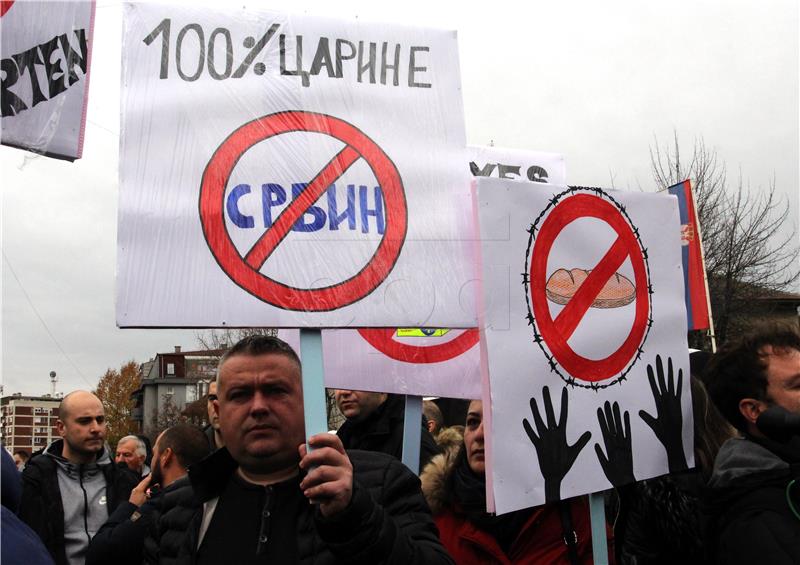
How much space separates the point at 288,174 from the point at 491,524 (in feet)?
4.93

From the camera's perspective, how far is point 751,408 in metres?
2.82

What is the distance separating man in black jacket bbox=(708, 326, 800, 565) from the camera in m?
2.39

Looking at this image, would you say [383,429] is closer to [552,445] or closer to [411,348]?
[411,348]

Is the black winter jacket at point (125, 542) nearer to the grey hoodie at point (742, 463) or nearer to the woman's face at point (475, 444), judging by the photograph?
the woman's face at point (475, 444)

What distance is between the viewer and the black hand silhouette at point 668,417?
320 cm

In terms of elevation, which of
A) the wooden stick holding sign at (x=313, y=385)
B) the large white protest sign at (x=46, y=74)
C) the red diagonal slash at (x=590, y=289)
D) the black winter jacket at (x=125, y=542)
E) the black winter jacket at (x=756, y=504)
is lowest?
the black winter jacket at (x=125, y=542)

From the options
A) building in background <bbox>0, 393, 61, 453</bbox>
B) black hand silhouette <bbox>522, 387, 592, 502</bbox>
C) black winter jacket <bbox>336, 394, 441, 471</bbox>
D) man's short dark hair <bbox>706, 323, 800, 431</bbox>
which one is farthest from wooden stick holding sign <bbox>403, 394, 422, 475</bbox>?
building in background <bbox>0, 393, 61, 453</bbox>

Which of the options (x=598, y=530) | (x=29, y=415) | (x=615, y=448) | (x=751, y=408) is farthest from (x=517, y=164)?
(x=29, y=415)

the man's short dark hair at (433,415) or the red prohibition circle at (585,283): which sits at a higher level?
the red prohibition circle at (585,283)

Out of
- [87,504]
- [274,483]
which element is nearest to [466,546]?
[274,483]

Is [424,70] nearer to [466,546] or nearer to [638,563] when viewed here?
[466,546]

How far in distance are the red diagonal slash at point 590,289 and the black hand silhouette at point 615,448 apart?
1.11 feet

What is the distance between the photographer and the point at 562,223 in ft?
10.3

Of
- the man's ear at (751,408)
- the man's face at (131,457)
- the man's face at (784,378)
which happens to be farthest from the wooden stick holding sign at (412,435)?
the man's face at (131,457)
